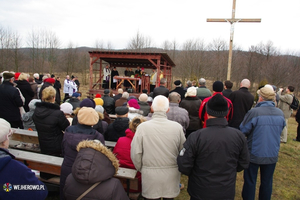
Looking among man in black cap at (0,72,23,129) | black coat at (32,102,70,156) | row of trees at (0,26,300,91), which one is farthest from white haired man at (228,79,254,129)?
row of trees at (0,26,300,91)

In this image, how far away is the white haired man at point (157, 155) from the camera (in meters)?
2.31

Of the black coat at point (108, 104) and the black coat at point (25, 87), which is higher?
the black coat at point (25, 87)

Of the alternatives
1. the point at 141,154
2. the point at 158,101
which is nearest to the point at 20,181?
the point at 141,154

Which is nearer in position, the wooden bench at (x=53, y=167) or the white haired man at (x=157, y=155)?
the white haired man at (x=157, y=155)

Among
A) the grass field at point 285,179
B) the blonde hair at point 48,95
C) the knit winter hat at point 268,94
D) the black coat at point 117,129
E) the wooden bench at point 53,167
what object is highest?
the knit winter hat at point 268,94

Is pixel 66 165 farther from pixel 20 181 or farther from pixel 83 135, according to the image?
pixel 20 181

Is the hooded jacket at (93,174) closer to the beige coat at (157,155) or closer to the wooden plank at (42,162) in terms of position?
the beige coat at (157,155)

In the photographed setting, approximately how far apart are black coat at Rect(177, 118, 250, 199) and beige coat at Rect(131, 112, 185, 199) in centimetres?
23

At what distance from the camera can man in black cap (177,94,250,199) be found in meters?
2.04

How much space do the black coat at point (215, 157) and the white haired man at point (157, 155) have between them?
9.3 inches

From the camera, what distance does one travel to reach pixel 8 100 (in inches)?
183

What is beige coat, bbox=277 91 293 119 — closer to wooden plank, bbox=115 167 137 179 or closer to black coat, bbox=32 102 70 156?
wooden plank, bbox=115 167 137 179

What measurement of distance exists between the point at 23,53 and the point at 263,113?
98.3 ft

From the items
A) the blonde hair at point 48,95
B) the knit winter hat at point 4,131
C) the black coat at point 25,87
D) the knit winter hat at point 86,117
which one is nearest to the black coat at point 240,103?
the knit winter hat at point 86,117
